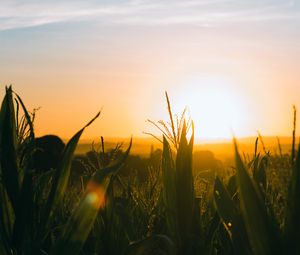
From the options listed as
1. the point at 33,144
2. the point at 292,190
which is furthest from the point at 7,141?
the point at 292,190

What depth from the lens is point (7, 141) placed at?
225 centimetres

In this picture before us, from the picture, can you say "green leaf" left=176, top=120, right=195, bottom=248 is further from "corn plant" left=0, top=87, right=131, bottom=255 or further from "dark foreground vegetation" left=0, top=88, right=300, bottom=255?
"corn plant" left=0, top=87, right=131, bottom=255

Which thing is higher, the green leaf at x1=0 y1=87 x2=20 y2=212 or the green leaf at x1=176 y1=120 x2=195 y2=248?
the green leaf at x1=0 y1=87 x2=20 y2=212

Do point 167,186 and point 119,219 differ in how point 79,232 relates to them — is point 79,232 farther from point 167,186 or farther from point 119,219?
point 119,219

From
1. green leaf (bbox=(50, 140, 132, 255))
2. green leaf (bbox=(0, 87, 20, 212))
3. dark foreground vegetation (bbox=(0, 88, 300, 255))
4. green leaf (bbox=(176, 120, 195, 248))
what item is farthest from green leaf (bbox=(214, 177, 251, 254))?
green leaf (bbox=(0, 87, 20, 212))

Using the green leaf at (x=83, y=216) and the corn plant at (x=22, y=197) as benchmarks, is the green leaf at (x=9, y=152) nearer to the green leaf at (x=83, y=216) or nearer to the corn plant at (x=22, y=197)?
the corn plant at (x=22, y=197)

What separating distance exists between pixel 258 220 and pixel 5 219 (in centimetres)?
118

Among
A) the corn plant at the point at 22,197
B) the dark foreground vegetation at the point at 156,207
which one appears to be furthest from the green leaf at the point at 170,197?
the corn plant at the point at 22,197

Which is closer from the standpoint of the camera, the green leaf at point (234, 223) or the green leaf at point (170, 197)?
the green leaf at point (234, 223)

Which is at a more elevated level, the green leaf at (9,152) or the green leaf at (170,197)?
the green leaf at (9,152)

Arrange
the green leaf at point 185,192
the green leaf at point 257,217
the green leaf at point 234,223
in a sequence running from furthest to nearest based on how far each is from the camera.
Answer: the green leaf at point 185,192, the green leaf at point 234,223, the green leaf at point 257,217

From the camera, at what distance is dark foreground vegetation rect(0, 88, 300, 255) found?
1.55m

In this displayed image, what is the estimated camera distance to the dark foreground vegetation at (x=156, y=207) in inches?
60.9

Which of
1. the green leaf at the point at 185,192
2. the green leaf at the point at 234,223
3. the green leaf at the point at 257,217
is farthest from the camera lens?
the green leaf at the point at 185,192
